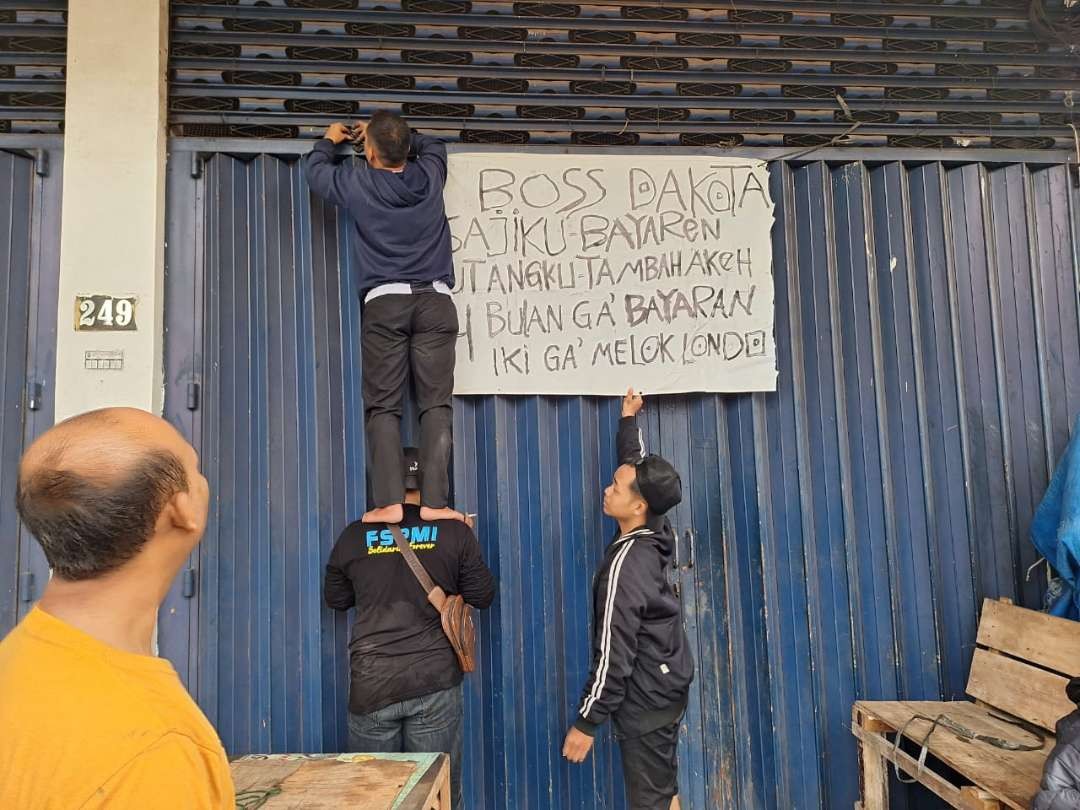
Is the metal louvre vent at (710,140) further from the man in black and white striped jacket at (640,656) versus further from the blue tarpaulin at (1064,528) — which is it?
the blue tarpaulin at (1064,528)

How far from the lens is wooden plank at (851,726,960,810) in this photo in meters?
2.75

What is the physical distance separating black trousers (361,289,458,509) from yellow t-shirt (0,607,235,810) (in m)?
2.15

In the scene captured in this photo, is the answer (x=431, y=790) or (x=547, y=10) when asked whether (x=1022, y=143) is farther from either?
(x=431, y=790)

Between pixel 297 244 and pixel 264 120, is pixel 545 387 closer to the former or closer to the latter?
pixel 297 244

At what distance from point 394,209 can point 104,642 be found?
2.61 meters

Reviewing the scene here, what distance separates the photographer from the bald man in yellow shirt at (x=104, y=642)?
1.01 meters

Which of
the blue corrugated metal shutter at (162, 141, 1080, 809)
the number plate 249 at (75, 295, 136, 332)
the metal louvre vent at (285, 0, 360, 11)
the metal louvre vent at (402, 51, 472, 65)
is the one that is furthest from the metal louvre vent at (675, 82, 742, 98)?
the number plate 249 at (75, 295, 136, 332)

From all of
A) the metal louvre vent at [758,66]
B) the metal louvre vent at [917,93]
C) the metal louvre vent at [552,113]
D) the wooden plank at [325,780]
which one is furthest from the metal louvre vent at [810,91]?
the wooden plank at [325,780]

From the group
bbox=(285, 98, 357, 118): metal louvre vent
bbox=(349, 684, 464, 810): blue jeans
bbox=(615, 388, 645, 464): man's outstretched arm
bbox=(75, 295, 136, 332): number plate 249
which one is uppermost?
bbox=(285, 98, 357, 118): metal louvre vent

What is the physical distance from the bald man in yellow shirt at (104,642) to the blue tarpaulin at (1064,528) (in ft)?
12.2

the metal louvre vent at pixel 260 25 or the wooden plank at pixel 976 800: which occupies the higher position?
the metal louvre vent at pixel 260 25

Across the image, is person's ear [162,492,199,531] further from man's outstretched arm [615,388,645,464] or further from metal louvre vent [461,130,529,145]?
metal louvre vent [461,130,529,145]

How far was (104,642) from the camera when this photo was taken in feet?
3.72

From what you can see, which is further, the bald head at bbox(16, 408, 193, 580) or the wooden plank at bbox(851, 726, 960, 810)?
the wooden plank at bbox(851, 726, 960, 810)
